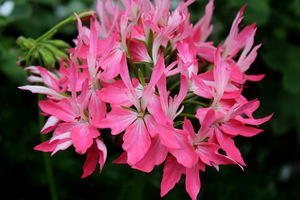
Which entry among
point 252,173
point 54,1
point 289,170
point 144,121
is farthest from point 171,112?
point 289,170

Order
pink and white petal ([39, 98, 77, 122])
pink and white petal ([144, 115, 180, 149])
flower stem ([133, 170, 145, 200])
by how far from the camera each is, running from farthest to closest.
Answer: flower stem ([133, 170, 145, 200]) < pink and white petal ([39, 98, 77, 122]) < pink and white petal ([144, 115, 180, 149])

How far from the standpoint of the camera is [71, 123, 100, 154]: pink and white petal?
37.6 inches

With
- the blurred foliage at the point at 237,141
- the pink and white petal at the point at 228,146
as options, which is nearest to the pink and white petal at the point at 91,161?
the pink and white petal at the point at 228,146

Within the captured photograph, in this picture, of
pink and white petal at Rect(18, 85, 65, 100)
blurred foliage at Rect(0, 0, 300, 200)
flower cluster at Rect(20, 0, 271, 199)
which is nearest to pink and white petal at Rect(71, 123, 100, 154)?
flower cluster at Rect(20, 0, 271, 199)

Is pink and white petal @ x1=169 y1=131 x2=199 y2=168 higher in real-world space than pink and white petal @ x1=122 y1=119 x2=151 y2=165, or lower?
lower

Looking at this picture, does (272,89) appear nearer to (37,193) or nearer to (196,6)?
(196,6)

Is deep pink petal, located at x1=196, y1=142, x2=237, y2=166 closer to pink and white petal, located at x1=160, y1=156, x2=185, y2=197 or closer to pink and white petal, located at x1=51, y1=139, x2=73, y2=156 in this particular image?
pink and white petal, located at x1=160, y1=156, x2=185, y2=197

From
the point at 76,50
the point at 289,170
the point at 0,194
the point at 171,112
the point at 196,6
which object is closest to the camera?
the point at 171,112

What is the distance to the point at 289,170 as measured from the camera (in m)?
2.68

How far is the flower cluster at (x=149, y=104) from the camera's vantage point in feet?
3.17

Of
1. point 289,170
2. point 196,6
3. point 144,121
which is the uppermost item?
point 144,121

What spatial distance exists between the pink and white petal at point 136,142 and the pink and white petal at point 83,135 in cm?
9

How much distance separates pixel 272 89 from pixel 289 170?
0.91 meters

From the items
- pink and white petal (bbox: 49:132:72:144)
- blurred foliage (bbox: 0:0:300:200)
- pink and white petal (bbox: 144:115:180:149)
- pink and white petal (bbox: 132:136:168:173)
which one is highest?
pink and white petal (bbox: 144:115:180:149)
